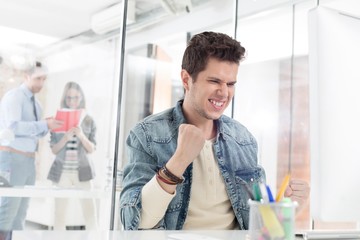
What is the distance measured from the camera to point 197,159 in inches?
48.3

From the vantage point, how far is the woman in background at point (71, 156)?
10.9ft

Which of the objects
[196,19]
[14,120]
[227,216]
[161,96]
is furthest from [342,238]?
[161,96]

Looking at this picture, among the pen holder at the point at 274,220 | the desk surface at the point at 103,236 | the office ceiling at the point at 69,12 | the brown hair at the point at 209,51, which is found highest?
the office ceiling at the point at 69,12

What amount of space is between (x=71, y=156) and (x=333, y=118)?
291cm

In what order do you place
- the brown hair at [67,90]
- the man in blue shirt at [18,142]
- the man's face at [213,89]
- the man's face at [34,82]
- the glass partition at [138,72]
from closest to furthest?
the man's face at [213,89] → the man in blue shirt at [18,142] → the man's face at [34,82] → the glass partition at [138,72] → the brown hair at [67,90]

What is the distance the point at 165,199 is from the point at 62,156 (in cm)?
255

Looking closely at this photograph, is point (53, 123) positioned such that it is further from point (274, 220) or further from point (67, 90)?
point (274, 220)

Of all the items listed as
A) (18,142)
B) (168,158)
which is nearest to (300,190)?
(168,158)

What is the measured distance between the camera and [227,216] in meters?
1.17

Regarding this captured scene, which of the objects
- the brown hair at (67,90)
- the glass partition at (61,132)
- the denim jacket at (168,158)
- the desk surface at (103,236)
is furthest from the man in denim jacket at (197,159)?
the brown hair at (67,90)

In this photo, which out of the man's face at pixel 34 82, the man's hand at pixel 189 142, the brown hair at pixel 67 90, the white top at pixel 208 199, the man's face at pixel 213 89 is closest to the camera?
the man's hand at pixel 189 142

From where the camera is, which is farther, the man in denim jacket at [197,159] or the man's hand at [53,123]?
the man's hand at [53,123]

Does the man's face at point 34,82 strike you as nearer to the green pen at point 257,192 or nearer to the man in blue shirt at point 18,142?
the man in blue shirt at point 18,142

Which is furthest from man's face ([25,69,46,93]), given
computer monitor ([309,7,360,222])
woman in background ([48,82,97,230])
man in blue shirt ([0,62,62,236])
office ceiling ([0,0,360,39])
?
computer monitor ([309,7,360,222])
